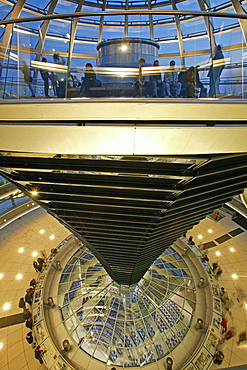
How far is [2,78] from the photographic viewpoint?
4.05 metres

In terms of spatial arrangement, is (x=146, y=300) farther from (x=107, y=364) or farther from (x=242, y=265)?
(x=242, y=265)

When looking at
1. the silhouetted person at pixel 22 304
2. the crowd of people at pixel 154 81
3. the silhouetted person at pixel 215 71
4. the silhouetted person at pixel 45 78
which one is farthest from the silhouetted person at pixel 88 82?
the silhouetted person at pixel 22 304

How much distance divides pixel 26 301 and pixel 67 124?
983cm

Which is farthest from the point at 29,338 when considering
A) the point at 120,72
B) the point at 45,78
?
the point at 120,72

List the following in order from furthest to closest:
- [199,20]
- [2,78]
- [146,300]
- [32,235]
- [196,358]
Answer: [199,20], [32,235], [146,300], [196,358], [2,78]

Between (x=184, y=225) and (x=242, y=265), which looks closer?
(x=184, y=225)

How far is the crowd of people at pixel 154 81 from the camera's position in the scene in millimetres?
3541

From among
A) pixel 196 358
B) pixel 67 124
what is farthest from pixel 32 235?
pixel 67 124

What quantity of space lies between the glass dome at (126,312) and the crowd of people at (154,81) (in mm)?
8964

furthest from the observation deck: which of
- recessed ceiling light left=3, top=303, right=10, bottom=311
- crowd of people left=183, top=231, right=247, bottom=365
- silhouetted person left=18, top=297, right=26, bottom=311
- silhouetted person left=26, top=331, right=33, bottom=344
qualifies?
recessed ceiling light left=3, top=303, right=10, bottom=311

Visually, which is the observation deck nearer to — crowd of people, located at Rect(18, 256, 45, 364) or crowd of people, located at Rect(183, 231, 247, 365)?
crowd of people, located at Rect(18, 256, 45, 364)

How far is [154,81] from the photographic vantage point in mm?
3730

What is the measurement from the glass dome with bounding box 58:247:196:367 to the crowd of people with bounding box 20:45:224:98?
29.4 ft

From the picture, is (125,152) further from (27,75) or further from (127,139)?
(27,75)
